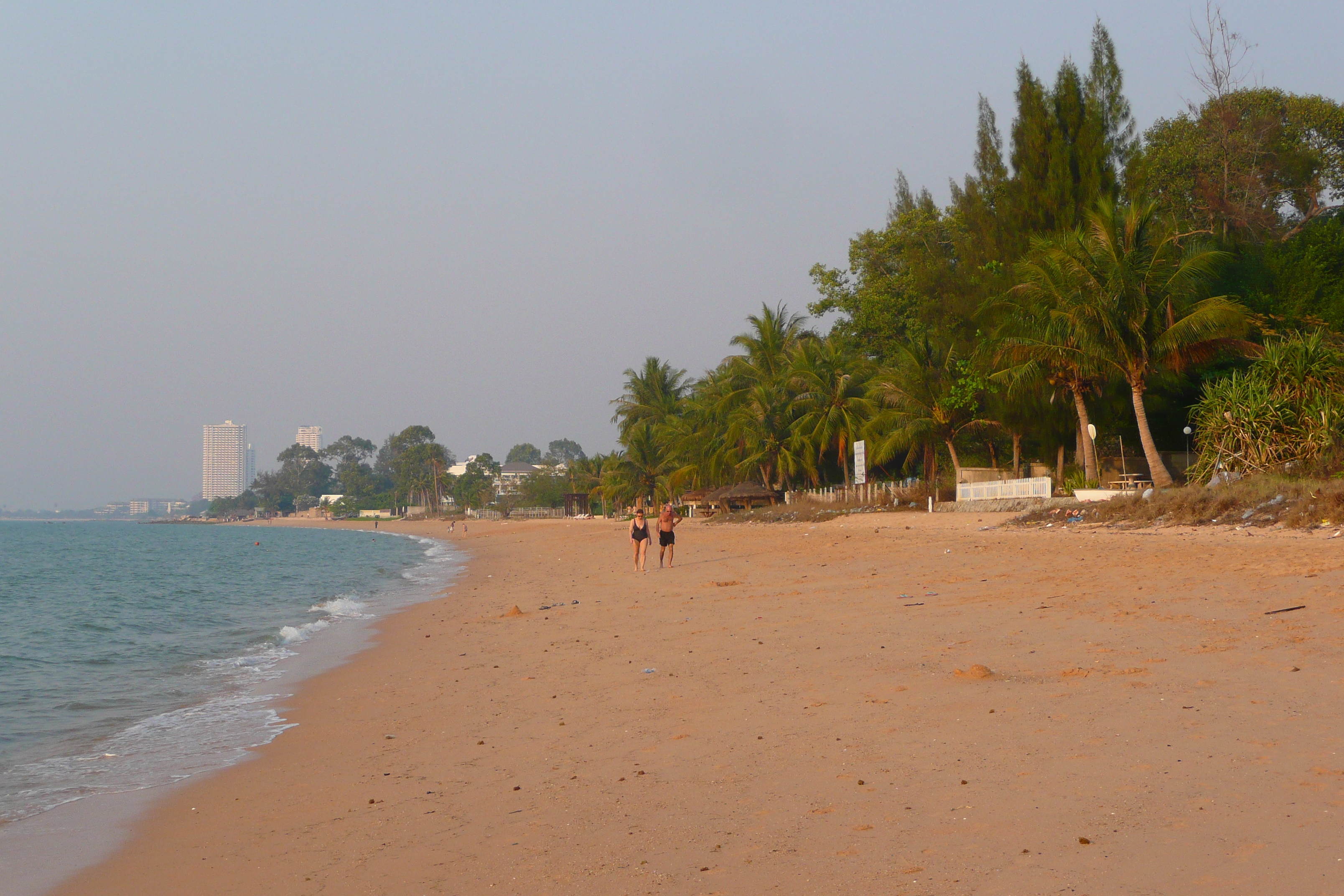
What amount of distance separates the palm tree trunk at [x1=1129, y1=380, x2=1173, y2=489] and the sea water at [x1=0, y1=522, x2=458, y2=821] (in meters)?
18.1

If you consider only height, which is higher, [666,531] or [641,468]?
[641,468]

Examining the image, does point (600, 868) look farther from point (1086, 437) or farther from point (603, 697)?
point (1086, 437)

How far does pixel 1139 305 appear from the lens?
24203 millimetres

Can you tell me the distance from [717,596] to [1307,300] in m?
23.8

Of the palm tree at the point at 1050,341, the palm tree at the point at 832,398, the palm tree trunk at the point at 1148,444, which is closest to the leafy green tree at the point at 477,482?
the palm tree at the point at 832,398

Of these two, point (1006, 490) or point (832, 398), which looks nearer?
point (1006, 490)

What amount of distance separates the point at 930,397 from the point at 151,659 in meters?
26.5

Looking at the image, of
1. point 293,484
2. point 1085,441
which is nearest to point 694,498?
point 1085,441

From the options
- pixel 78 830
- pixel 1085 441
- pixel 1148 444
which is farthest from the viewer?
pixel 1085 441

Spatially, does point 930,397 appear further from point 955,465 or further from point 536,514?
point 536,514

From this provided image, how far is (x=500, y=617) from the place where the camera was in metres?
13.2

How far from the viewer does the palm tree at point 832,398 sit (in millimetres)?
39312

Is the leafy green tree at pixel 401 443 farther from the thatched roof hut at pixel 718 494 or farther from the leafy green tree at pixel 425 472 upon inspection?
the thatched roof hut at pixel 718 494

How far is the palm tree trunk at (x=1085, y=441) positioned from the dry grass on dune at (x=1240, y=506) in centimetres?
479
